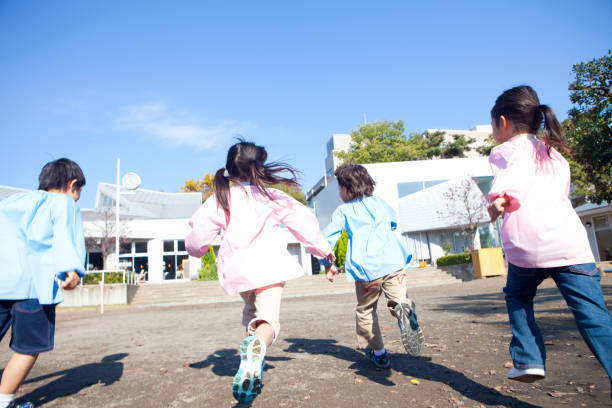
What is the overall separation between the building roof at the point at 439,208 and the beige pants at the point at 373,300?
19.7 metres

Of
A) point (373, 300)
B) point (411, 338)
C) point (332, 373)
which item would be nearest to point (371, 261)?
point (373, 300)

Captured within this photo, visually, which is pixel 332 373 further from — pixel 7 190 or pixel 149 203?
pixel 7 190

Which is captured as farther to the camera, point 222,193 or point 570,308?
point 222,193

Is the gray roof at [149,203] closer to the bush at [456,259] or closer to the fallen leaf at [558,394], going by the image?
the bush at [456,259]

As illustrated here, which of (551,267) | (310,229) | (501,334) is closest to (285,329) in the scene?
(501,334)

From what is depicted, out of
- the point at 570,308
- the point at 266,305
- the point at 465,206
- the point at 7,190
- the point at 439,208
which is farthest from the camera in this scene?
the point at 7,190

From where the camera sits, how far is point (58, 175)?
283 cm

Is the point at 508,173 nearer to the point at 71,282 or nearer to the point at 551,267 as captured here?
the point at 551,267

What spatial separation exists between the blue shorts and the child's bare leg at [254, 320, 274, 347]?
136cm

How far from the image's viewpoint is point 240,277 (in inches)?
94.5

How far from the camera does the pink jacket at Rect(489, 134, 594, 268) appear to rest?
1.88 m

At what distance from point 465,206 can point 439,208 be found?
1728 mm

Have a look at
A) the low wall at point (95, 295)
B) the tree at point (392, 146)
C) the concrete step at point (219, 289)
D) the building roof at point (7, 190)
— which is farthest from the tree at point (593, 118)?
the building roof at point (7, 190)

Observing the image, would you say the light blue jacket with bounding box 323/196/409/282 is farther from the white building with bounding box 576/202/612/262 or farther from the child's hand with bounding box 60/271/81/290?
the white building with bounding box 576/202/612/262
